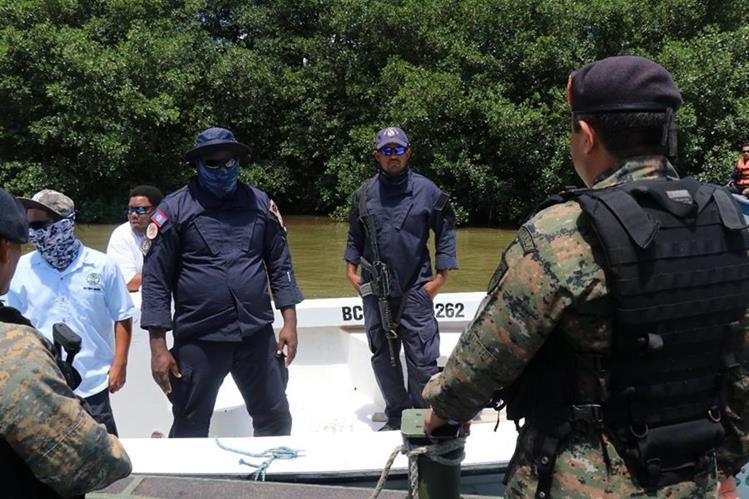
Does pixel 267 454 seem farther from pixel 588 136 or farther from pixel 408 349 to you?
pixel 588 136

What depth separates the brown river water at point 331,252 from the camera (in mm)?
11758

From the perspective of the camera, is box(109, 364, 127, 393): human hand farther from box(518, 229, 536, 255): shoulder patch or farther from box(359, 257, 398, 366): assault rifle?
box(518, 229, 536, 255): shoulder patch

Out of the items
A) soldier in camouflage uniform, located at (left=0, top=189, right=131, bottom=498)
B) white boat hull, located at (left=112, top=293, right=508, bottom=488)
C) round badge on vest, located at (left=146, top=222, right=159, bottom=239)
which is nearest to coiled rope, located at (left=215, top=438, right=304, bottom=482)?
white boat hull, located at (left=112, top=293, right=508, bottom=488)

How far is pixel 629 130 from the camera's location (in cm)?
136

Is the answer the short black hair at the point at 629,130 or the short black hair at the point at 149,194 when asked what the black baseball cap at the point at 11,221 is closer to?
the short black hair at the point at 629,130

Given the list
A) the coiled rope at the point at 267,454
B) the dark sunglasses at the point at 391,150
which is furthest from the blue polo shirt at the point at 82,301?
the dark sunglasses at the point at 391,150

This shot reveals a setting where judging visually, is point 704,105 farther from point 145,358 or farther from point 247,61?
point 145,358

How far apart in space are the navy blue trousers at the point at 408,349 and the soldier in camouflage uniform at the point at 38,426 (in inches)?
95.9

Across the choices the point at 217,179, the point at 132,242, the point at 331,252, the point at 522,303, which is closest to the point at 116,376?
the point at 217,179

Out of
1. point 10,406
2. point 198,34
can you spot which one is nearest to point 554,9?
point 198,34

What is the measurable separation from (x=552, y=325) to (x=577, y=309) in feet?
0.18

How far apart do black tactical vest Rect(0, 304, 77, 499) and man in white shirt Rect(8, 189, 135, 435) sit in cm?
136

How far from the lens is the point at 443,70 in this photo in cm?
1692

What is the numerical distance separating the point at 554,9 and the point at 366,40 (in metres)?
4.93
